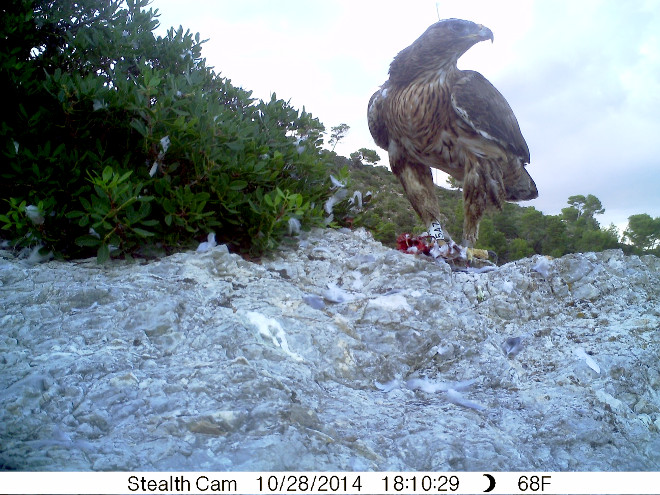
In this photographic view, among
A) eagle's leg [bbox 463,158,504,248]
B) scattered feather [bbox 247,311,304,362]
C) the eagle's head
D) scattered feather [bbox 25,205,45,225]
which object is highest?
the eagle's head

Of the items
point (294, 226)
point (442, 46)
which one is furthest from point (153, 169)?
point (442, 46)

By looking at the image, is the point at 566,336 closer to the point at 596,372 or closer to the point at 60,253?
the point at 596,372

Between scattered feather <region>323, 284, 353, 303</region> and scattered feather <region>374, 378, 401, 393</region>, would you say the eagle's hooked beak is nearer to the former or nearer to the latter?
scattered feather <region>323, 284, 353, 303</region>

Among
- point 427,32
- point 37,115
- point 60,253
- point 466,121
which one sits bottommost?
point 60,253

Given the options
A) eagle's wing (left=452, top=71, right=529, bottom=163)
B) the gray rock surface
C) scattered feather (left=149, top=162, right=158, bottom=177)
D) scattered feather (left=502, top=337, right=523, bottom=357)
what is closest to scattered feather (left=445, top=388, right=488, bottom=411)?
the gray rock surface

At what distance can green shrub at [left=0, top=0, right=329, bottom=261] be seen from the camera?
228cm

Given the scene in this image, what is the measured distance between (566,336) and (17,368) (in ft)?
6.99

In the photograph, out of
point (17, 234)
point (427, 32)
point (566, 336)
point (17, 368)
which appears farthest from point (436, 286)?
point (427, 32)

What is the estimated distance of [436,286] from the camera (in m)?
2.57

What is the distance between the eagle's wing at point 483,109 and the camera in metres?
3.89

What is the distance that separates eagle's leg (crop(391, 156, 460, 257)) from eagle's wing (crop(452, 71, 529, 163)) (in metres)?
0.70

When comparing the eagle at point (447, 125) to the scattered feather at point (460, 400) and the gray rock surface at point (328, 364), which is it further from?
the scattered feather at point (460, 400)

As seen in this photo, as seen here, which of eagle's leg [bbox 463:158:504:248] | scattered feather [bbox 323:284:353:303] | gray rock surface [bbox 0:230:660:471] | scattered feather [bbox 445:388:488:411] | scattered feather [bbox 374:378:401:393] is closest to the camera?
gray rock surface [bbox 0:230:660:471]

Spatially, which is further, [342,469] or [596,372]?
[596,372]
